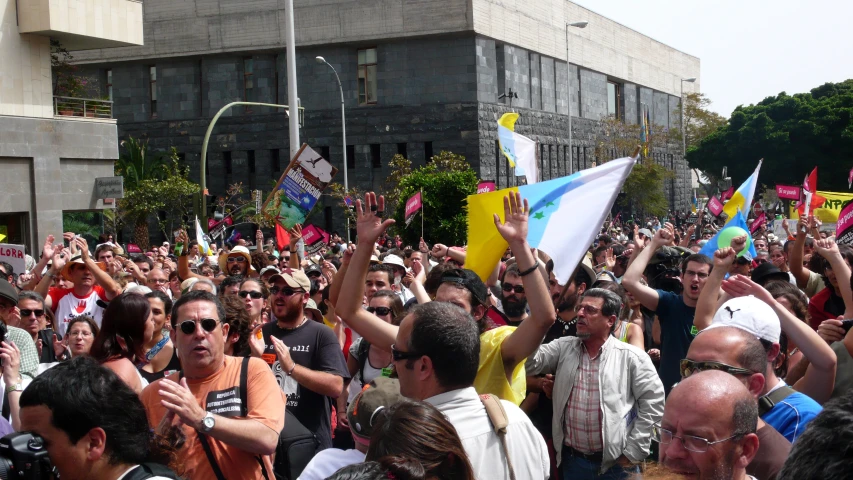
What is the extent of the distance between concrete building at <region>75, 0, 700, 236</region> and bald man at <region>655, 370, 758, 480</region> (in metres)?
43.1

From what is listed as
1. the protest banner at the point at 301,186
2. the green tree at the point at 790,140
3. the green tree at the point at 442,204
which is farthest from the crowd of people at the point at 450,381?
the green tree at the point at 790,140

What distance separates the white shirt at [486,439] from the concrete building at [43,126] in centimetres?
2269

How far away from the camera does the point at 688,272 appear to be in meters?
6.97

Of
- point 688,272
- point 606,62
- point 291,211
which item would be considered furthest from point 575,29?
point 688,272

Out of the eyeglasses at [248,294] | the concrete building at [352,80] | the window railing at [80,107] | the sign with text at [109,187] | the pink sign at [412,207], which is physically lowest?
the eyeglasses at [248,294]

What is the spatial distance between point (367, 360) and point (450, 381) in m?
2.39

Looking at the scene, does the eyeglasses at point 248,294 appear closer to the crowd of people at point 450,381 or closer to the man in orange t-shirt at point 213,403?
the crowd of people at point 450,381

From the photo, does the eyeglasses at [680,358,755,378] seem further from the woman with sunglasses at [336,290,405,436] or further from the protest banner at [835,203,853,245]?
the protest banner at [835,203,853,245]

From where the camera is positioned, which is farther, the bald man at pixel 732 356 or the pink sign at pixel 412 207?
the pink sign at pixel 412 207

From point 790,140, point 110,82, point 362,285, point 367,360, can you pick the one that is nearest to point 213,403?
point 362,285

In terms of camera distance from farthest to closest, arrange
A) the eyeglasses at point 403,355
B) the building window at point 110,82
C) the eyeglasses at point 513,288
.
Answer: the building window at point 110,82
the eyeglasses at point 513,288
the eyeglasses at point 403,355

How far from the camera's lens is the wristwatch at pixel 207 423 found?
3.84 meters

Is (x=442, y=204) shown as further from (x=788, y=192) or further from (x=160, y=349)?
(x=160, y=349)

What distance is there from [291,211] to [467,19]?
34.0 m
